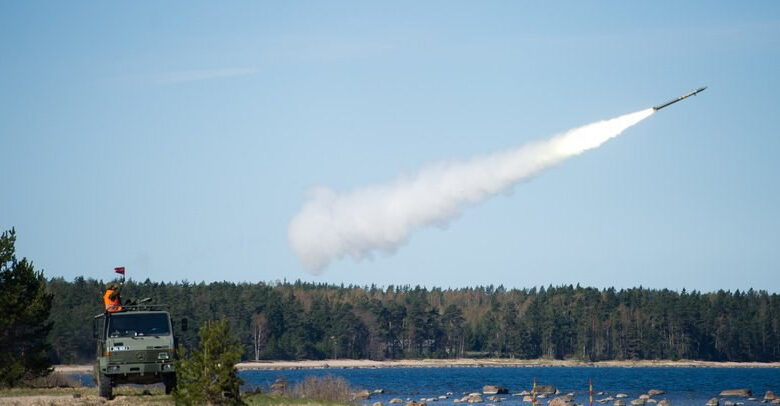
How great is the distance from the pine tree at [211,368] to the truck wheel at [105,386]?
246 inches

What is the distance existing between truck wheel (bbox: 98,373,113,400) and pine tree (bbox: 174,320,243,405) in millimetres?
Result: 6254

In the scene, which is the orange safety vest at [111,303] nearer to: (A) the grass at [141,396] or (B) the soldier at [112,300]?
(B) the soldier at [112,300]

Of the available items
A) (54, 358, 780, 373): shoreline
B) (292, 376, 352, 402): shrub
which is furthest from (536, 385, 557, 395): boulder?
(54, 358, 780, 373): shoreline

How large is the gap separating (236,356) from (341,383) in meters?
16.1

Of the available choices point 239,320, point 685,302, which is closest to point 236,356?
point 239,320

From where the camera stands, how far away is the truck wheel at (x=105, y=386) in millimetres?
36094

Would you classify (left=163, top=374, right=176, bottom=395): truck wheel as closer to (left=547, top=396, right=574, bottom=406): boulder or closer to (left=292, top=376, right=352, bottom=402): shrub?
(left=292, top=376, right=352, bottom=402): shrub

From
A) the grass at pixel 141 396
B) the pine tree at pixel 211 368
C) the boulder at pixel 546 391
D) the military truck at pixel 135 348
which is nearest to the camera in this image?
the pine tree at pixel 211 368

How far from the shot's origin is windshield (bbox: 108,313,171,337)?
36.3 meters

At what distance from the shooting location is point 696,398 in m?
82.4

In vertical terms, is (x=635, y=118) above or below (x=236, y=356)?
above

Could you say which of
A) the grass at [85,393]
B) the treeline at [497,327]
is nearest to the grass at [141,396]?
the grass at [85,393]

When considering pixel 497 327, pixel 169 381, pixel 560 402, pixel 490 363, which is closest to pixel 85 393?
pixel 169 381

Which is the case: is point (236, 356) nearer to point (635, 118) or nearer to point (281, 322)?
point (635, 118)
